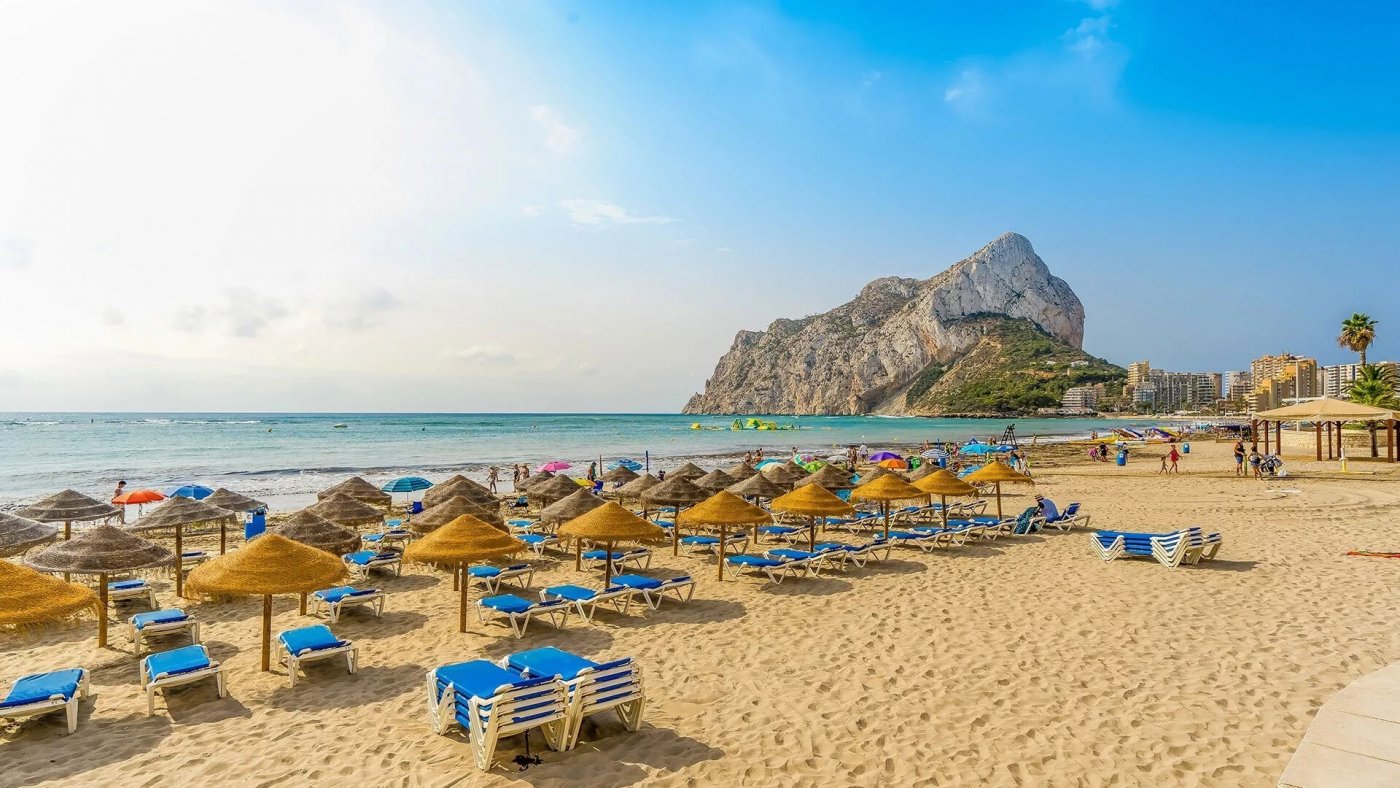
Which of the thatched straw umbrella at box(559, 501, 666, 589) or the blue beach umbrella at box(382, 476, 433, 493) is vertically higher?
the thatched straw umbrella at box(559, 501, 666, 589)

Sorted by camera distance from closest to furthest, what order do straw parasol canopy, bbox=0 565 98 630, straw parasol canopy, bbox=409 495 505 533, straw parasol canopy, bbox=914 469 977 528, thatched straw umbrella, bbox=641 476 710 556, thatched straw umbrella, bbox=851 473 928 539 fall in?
straw parasol canopy, bbox=0 565 98 630 < straw parasol canopy, bbox=409 495 505 533 < thatched straw umbrella, bbox=641 476 710 556 < thatched straw umbrella, bbox=851 473 928 539 < straw parasol canopy, bbox=914 469 977 528

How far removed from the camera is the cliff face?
463ft

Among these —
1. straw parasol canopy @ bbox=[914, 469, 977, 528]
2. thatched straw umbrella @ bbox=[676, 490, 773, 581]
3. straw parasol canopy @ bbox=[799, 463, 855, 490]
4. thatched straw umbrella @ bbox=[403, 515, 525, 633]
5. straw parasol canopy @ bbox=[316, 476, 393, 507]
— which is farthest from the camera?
straw parasol canopy @ bbox=[799, 463, 855, 490]

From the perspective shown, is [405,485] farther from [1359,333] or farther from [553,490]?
[1359,333]

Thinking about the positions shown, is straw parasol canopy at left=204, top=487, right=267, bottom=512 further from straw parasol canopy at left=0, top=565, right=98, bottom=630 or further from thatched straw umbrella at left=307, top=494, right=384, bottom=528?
straw parasol canopy at left=0, top=565, right=98, bottom=630

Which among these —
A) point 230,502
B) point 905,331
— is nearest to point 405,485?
point 230,502

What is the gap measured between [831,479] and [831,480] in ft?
0.17

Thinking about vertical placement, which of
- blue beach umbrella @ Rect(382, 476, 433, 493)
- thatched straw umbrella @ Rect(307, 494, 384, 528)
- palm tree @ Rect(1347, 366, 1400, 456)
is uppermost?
palm tree @ Rect(1347, 366, 1400, 456)

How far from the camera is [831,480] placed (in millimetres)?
18094

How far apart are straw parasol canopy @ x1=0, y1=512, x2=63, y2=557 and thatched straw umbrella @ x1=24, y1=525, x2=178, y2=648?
105 centimetres

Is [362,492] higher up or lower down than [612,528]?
lower down

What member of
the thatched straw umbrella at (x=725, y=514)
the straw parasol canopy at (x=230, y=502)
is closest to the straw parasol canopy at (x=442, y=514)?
the thatched straw umbrella at (x=725, y=514)

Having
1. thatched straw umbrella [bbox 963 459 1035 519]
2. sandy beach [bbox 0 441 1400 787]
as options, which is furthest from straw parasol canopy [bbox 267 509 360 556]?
thatched straw umbrella [bbox 963 459 1035 519]

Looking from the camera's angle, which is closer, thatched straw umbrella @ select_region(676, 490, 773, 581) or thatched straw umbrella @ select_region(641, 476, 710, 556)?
thatched straw umbrella @ select_region(676, 490, 773, 581)
